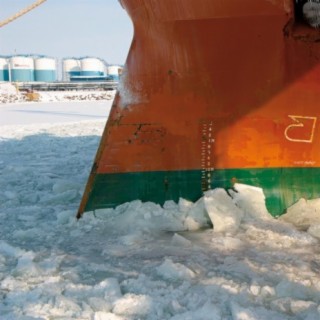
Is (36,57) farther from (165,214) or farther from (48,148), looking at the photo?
(165,214)

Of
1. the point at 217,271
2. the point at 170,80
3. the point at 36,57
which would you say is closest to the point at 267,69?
the point at 170,80

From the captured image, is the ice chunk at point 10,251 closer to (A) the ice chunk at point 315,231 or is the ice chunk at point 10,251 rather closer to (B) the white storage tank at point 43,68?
(A) the ice chunk at point 315,231

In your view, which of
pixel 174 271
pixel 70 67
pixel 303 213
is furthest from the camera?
pixel 70 67

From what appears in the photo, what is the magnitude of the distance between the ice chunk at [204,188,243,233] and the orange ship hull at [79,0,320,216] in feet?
0.45

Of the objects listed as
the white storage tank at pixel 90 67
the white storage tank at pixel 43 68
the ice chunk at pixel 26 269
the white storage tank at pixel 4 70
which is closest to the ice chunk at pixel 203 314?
the ice chunk at pixel 26 269

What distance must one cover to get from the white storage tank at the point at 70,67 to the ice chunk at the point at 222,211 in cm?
5128

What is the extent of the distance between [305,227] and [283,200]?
0.29 m

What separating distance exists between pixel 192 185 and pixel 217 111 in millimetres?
543

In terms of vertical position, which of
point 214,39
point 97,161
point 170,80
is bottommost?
point 97,161

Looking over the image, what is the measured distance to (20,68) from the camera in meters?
47.1

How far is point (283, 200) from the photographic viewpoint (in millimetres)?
3059

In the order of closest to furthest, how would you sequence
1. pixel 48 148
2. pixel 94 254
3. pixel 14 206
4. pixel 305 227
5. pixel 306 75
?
1. pixel 94 254
2. pixel 305 227
3. pixel 306 75
4. pixel 14 206
5. pixel 48 148

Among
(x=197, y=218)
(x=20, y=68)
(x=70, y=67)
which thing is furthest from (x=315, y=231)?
(x=70, y=67)

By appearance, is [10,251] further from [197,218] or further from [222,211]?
[222,211]
